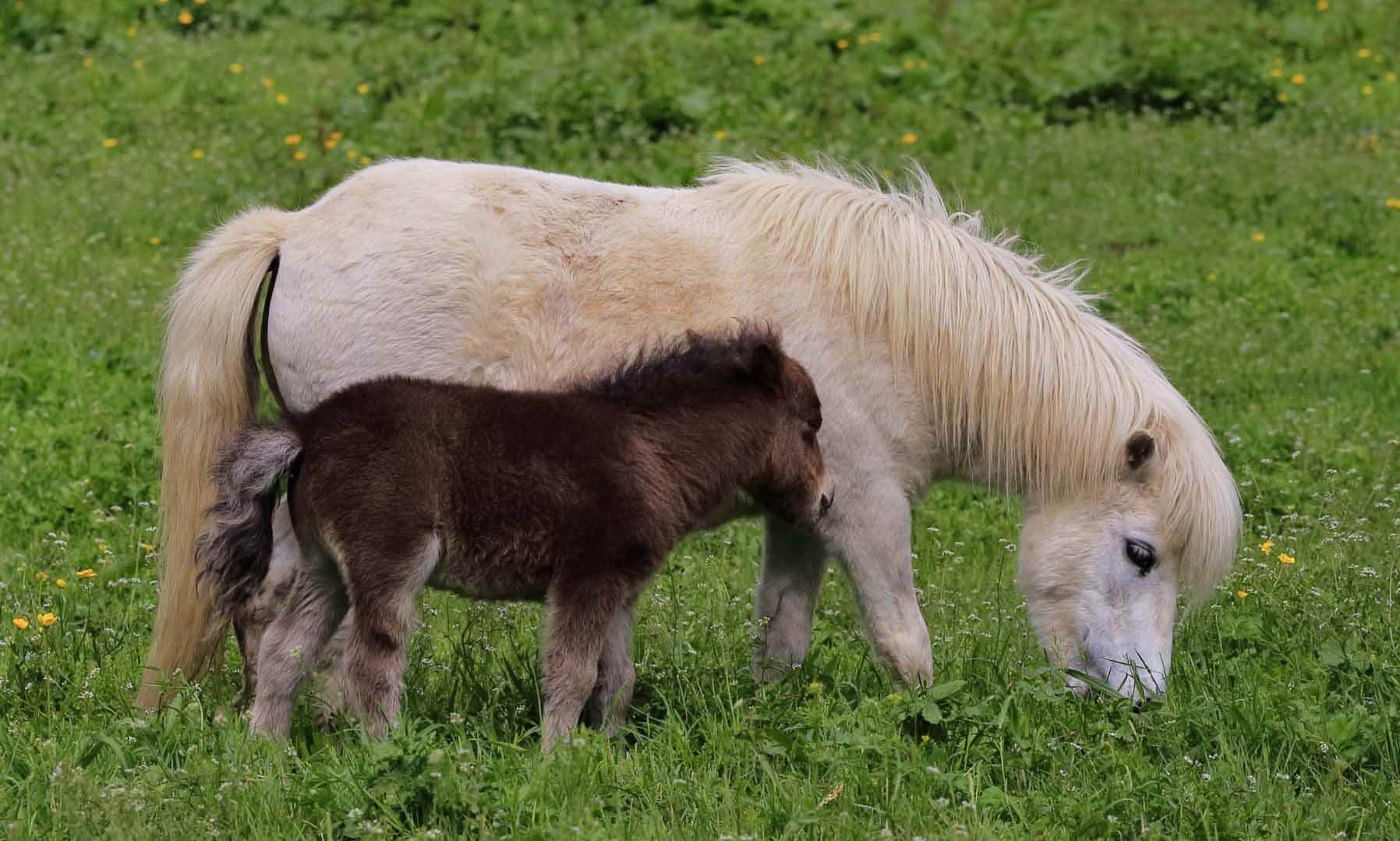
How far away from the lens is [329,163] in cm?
1127

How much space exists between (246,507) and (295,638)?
499 millimetres

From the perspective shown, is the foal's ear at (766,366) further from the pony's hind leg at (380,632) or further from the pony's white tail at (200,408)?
the pony's white tail at (200,408)

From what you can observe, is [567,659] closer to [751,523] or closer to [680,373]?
[680,373]

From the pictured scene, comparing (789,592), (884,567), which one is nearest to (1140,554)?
(884,567)

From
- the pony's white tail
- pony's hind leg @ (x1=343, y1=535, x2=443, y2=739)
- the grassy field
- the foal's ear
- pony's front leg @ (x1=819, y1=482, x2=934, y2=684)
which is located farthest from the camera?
the pony's white tail

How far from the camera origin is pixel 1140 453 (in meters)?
5.25

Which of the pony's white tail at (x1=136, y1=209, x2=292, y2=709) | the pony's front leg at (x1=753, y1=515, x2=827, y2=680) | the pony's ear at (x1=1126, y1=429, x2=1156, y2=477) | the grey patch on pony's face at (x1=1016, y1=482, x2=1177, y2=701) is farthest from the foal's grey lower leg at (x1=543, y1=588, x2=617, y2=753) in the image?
the pony's ear at (x1=1126, y1=429, x2=1156, y2=477)

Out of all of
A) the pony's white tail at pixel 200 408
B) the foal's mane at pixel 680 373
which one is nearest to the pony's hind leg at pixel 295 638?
the pony's white tail at pixel 200 408

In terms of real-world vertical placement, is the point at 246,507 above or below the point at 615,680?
above

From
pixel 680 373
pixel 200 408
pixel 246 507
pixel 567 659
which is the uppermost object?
pixel 680 373

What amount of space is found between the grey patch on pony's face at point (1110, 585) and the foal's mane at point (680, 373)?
1226 millimetres

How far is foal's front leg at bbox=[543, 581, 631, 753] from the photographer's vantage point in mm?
4504

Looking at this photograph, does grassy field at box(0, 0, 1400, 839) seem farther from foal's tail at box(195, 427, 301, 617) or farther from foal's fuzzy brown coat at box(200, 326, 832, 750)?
foal's tail at box(195, 427, 301, 617)

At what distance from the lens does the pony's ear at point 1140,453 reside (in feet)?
17.1
